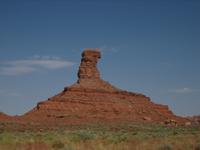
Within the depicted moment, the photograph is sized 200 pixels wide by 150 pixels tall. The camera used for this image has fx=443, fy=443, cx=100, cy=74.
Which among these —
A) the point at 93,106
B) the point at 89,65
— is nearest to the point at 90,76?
the point at 89,65

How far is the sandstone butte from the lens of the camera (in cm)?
7950

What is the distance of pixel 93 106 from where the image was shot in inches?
3334

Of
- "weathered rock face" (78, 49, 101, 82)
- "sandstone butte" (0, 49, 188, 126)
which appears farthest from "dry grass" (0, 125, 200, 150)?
"weathered rock face" (78, 49, 101, 82)

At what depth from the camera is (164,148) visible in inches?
657

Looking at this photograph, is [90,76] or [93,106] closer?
[93,106]

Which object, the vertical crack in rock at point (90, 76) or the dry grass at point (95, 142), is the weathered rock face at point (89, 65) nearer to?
the vertical crack in rock at point (90, 76)

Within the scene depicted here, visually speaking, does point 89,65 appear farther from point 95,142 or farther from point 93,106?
point 95,142

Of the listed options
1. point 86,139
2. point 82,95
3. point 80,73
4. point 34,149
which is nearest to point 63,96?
point 82,95

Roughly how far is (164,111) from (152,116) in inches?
296

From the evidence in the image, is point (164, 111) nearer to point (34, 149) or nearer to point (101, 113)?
point (101, 113)

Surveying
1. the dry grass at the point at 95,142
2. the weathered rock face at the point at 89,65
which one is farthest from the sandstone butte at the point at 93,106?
the dry grass at the point at 95,142

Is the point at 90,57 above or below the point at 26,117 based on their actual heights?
above

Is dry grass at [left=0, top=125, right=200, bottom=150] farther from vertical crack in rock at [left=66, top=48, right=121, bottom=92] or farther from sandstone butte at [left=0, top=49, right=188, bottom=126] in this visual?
vertical crack in rock at [left=66, top=48, right=121, bottom=92]

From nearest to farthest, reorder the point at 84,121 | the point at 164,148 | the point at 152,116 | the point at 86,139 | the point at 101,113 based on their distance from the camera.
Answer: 1. the point at 164,148
2. the point at 86,139
3. the point at 84,121
4. the point at 101,113
5. the point at 152,116
